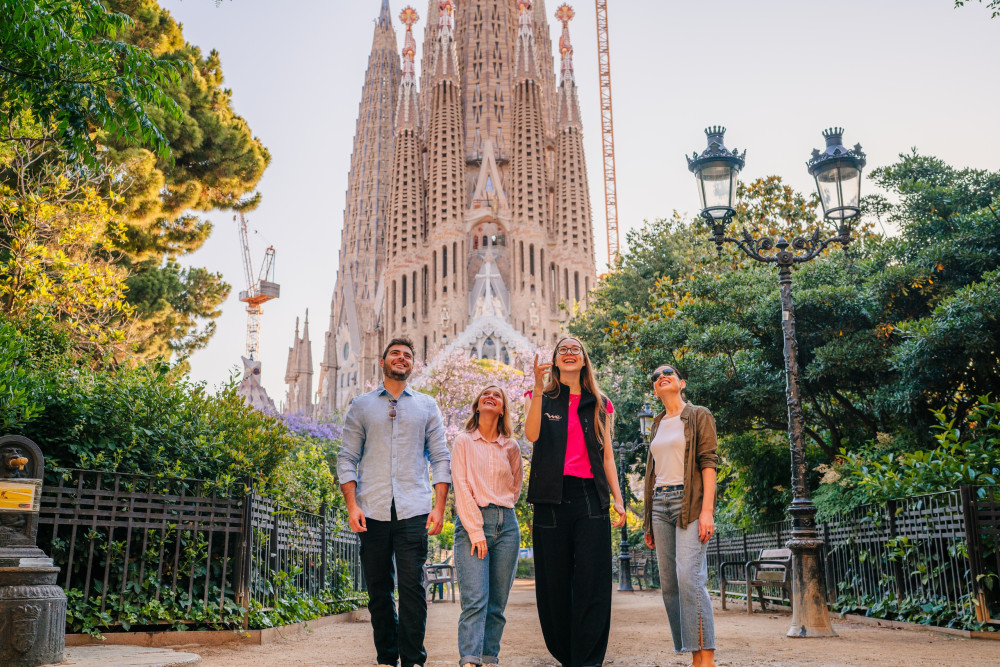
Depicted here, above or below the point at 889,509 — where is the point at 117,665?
below

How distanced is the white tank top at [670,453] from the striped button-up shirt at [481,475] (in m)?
0.87

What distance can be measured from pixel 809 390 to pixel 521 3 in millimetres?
63930

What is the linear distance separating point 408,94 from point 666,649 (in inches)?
2602

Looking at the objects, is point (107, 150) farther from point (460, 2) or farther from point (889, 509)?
point (460, 2)

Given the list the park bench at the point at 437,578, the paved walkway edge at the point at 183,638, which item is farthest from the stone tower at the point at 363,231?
the paved walkway edge at the point at 183,638

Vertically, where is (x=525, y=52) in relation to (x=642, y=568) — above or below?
above

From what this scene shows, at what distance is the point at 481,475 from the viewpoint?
475 centimetres

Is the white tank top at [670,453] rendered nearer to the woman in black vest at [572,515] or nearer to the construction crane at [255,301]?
the woman in black vest at [572,515]

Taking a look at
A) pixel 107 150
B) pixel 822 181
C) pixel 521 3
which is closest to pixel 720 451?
pixel 822 181

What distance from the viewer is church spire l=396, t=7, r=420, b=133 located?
220 feet

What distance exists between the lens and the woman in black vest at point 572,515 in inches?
177

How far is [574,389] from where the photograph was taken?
4.89 metres

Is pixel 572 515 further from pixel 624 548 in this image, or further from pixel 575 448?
pixel 624 548

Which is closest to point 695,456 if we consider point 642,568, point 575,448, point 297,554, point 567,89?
point 575,448
